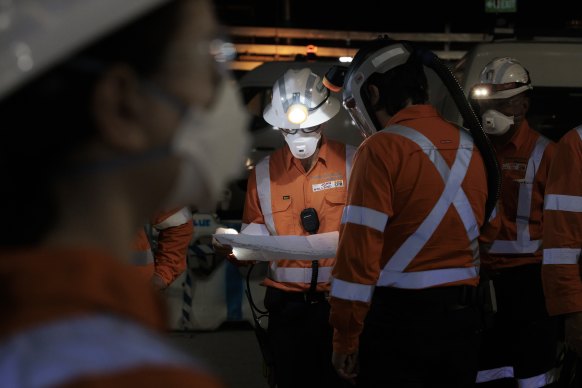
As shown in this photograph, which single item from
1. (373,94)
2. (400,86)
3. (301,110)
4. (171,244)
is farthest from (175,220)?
(400,86)

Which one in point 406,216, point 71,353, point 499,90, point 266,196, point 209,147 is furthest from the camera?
point 499,90

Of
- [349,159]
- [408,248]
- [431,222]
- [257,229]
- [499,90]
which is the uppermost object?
[499,90]

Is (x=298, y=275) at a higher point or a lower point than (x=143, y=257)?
lower

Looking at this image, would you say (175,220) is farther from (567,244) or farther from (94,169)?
(94,169)

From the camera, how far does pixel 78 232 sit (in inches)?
33.3

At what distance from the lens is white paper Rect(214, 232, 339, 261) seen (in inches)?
137

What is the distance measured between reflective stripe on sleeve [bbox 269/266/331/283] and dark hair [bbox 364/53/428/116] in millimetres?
1091

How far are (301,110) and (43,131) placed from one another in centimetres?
325

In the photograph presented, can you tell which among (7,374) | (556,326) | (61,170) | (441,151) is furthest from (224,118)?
(556,326)

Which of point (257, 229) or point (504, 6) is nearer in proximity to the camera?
point (257, 229)

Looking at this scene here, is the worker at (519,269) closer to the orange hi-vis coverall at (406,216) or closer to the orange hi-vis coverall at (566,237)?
the orange hi-vis coverall at (566,237)

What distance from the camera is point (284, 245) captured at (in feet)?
11.5

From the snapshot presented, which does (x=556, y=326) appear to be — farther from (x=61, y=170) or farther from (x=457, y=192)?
(x=61, y=170)

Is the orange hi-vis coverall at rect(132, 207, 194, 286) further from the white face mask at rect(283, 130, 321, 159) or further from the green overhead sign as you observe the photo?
the green overhead sign
